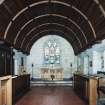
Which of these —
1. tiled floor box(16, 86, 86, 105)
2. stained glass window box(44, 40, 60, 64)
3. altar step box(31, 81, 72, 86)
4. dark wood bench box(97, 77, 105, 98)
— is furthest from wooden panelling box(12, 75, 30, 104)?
stained glass window box(44, 40, 60, 64)

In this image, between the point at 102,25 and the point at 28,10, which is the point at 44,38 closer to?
the point at 28,10

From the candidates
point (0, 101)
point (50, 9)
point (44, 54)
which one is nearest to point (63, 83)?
point (44, 54)

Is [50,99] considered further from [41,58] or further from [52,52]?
[52,52]

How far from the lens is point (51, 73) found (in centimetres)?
3158

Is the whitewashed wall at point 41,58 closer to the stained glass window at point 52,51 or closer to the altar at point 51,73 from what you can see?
A: the stained glass window at point 52,51

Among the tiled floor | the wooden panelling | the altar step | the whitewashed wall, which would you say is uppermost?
the whitewashed wall

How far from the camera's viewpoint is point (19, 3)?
15469 millimetres

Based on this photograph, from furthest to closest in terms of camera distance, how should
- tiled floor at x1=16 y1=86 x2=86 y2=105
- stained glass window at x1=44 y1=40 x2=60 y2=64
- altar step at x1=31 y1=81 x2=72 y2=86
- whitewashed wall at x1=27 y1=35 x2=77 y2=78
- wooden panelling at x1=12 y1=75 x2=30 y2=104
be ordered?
stained glass window at x1=44 y1=40 x2=60 y2=64
whitewashed wall at x1=27 y1=35 x2=77 y2=78
altar step at x1=31 y1=81 x2=72 y2=86
tiled floor at x1=16 y1=86 x2=86 y2=105
wooden panelling at x1=12 y1=75 x2=30 y2=104

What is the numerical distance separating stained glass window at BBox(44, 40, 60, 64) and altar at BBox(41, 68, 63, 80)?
1768 mm

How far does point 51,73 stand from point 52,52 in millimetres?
3177

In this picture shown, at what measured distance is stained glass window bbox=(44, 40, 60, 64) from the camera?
33.5m

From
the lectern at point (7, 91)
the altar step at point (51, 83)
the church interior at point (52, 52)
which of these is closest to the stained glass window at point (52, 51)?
the church interior at point (52, 52)

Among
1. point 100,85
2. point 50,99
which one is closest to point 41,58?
point 50,99

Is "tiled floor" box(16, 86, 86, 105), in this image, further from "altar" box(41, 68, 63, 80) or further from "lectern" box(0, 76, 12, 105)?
"altar" box(41, 68, 63, 80)
